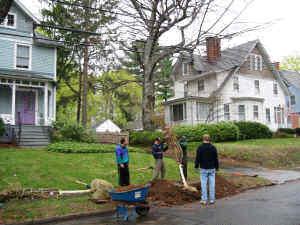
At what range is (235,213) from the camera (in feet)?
26.1

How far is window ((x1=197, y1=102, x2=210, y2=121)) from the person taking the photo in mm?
35344

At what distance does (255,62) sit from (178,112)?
35.0 feet

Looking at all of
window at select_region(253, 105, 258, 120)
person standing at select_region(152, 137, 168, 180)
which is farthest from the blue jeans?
window at select_region(253, 105, 258, 120)

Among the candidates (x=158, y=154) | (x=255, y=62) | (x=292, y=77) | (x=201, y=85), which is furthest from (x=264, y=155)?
(x=292, y=77)

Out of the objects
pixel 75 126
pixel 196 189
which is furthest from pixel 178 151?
pixel 75 126

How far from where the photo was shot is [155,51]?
2544cm

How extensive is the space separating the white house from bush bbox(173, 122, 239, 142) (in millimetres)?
6203

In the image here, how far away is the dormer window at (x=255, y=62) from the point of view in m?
38.2

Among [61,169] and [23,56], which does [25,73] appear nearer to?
[23,56]

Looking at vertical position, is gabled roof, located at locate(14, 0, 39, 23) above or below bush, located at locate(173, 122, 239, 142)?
above

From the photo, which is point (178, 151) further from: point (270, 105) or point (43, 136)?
point (270, 105)

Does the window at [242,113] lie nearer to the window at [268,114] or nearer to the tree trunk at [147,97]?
the window at [268,114]

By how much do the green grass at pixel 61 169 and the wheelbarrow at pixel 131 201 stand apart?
11.2 ft

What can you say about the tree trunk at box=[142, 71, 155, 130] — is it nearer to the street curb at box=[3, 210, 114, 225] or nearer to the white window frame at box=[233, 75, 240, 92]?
the white window frame at box=[233, 75, 240, 92]
